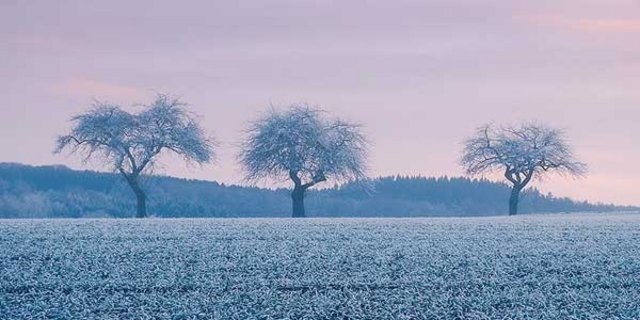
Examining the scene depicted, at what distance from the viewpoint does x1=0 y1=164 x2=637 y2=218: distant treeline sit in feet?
319

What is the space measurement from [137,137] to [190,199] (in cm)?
2750

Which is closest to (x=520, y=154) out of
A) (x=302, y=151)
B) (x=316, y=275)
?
(x=302, y=151)

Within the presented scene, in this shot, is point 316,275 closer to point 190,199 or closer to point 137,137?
point 137,137

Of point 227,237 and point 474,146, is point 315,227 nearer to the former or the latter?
point 227,237

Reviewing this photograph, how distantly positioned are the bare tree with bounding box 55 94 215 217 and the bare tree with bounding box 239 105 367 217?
408cm

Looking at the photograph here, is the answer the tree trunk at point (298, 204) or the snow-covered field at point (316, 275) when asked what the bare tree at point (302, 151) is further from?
the snow-covered field at point (316, 275)

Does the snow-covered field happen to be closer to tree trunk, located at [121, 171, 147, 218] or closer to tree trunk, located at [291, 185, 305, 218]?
tree trunk, located at [121, 171, 147, 218]

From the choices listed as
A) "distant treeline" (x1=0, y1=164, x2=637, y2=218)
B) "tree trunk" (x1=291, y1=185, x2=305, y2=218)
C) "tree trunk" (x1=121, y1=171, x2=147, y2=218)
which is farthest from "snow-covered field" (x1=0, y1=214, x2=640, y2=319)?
"distant treeline" (x1=0, y1=164, x2=637, y2=218)

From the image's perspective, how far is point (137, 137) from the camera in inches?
3108

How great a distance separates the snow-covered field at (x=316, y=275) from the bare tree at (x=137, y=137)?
3510 centimetres

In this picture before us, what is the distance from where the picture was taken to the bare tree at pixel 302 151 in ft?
258

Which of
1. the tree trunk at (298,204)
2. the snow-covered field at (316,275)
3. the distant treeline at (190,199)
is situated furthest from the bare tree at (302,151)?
the snow-covered field at (316,275)

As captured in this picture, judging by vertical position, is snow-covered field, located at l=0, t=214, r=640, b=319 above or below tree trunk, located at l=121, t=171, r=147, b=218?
below

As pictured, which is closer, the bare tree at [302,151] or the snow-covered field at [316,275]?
the snow-covered field at [316,275]
